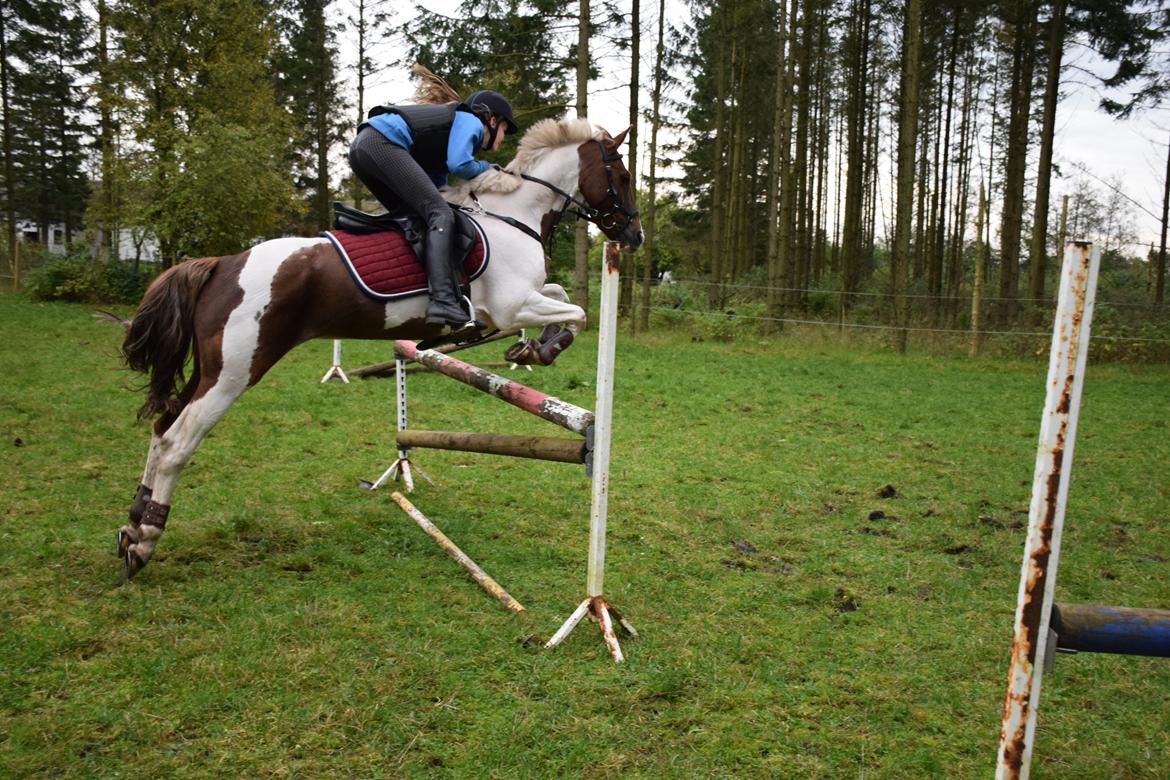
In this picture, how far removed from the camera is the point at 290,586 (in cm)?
372

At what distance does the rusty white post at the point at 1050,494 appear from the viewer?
5.15 ft

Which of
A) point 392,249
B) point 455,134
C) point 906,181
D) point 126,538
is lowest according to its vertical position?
point 126,538

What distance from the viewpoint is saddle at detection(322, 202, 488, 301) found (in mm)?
3689

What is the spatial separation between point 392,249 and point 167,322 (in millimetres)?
1124

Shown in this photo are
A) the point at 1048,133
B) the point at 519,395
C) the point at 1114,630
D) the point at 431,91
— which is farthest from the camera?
the point at 1048,133

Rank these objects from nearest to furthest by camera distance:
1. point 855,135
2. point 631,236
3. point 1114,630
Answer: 1. point 1114,630
2. point 631,236
3. point 855,135

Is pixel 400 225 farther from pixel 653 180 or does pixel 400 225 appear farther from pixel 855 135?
pixel 855 135

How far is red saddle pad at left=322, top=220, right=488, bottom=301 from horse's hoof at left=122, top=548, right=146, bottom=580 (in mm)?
1612

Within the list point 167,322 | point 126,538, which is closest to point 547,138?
point 167,322

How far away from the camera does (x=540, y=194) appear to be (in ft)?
14.4

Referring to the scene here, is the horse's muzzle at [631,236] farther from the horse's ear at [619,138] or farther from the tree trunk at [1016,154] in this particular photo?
the tree trunk at [1016,154]

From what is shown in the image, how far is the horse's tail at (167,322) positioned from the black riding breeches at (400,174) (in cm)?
87

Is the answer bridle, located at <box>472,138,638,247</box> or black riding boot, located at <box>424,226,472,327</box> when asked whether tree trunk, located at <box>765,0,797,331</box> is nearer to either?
bridle, located at <box>472,138,638,247</box>

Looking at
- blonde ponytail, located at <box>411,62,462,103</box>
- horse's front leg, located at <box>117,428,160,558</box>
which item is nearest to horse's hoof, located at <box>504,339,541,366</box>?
blonde ponytail, located at <box>411,62,462,103</box>
